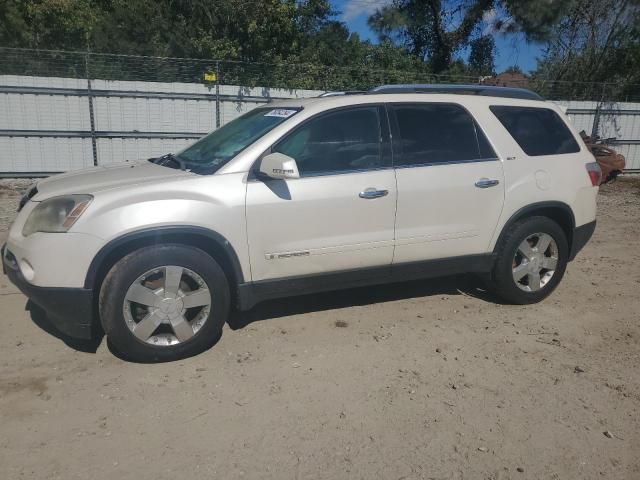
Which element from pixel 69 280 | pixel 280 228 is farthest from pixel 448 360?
pixel 69 280

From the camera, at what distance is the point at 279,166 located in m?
3.70

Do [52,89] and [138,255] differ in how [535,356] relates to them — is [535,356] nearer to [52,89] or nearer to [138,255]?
[138,255]

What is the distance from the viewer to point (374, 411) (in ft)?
10.9

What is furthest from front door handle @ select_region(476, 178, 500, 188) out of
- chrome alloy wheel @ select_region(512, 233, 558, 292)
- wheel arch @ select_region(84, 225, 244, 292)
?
wheel arch @ select_region(84, 225, 244, 292)

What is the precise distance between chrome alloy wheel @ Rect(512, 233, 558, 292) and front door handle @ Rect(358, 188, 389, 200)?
4.91ft

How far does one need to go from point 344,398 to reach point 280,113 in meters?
2.19

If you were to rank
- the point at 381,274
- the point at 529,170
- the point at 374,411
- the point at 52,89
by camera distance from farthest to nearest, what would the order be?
1. the point at 52,89
2. the point at 529,170
3. the point at 381,274
4. the point at 374,411

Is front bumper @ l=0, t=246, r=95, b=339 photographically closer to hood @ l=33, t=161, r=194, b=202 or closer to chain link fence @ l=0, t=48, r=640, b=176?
hood @ l=33, t=161, r=194, b=202

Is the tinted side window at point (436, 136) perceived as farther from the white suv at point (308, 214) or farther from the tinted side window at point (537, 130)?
the tinted side window at point (537, 130)

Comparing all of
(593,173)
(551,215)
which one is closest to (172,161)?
(551,215)

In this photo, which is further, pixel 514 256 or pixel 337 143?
pixel 514 256

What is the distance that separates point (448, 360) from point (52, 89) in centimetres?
996

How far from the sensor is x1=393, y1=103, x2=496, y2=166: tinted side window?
14.5ft

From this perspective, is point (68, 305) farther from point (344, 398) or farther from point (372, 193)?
point (372, 193)
